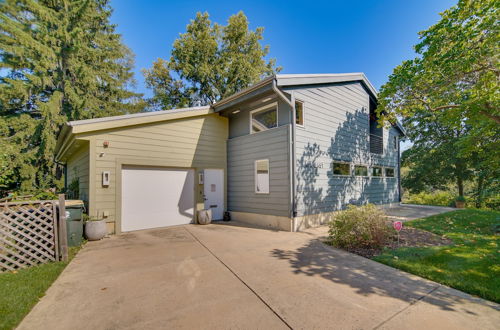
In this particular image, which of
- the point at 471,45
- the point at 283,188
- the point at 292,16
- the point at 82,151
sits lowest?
the point at 283,188

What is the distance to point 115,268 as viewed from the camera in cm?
400

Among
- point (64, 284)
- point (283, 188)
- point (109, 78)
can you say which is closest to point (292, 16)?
point (283, 188)

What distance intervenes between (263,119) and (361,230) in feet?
16.2

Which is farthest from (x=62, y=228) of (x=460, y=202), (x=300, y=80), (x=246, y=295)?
(x=460, y=202)

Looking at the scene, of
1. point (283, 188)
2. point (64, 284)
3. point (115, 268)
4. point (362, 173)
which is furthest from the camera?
point (362, 173)

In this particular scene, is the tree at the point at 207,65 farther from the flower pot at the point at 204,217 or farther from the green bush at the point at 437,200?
the green bush at the point at 437,200

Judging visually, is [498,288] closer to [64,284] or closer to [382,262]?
[382,262]

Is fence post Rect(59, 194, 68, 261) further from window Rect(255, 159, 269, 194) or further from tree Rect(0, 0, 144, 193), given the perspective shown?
tree Rect(0, 0, 144, 193)

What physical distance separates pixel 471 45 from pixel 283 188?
6705 millimetres

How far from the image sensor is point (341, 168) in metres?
8.87

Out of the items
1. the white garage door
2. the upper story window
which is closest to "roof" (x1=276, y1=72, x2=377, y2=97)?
the upper story window

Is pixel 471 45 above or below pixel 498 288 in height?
above

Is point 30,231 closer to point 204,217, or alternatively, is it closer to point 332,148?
point 204,217

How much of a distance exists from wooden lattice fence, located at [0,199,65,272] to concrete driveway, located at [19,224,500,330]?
0.59m
